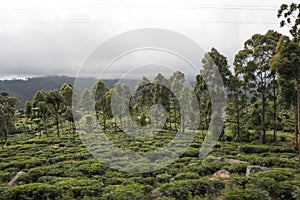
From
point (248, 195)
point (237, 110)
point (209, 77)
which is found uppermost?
point (209, 77)

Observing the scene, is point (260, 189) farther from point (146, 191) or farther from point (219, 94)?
point (219, 94)

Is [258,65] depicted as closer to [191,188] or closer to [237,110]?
[237,110]

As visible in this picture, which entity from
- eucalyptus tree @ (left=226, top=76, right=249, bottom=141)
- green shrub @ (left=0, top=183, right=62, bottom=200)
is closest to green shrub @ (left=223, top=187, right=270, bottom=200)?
green shrub @ (left=0, top=183, right=62, bottom=200)

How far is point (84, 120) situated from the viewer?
42688 millimetres

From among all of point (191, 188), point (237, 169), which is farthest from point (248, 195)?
point (237, 169)

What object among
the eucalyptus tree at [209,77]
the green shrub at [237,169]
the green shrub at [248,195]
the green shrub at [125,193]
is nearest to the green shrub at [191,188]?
the green shrub at [125,193]

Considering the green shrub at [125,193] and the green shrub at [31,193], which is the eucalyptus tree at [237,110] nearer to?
the green shrub at [125,193]

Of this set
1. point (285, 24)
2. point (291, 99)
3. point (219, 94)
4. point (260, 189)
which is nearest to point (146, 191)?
point (260, 189)

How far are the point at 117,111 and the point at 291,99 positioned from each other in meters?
20.9

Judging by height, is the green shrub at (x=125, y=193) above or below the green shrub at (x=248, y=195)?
below

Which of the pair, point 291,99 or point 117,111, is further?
point 117,111

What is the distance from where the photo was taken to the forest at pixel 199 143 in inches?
357

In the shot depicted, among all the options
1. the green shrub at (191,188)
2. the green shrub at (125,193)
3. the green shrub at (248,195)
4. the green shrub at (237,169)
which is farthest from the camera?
the green shrub at (237,169)

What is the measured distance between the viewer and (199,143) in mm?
23969
